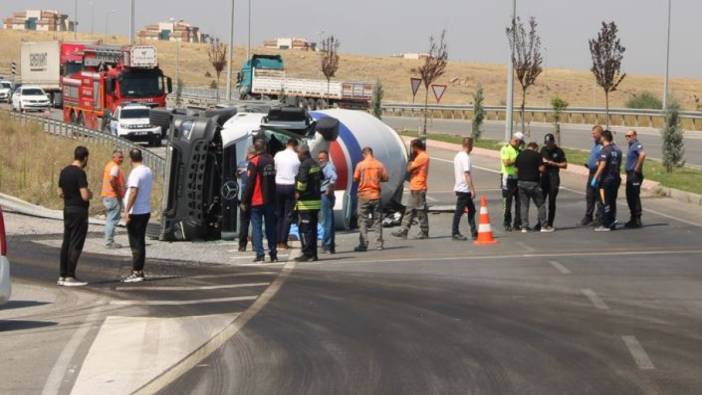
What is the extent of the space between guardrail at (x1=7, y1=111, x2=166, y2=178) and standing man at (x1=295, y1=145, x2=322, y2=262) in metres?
15.9

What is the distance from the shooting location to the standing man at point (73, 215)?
49.5ft

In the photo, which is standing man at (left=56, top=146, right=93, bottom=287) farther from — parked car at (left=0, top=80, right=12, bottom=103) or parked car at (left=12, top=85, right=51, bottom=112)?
parked car at (left=0, top=80, right=12, bottom=103)

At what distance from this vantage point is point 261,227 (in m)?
17.9

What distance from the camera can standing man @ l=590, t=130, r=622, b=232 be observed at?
21.8m

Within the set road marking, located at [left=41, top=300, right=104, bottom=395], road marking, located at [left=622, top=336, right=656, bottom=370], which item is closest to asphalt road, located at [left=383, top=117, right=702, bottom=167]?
road marking, located at [left=622, top=336, right=656, bottom=370]

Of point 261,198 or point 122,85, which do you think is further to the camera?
point 122,85

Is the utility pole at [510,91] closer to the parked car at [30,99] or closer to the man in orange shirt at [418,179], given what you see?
the man in orange shirt at [418,179]

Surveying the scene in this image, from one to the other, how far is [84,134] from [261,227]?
75.8 feet

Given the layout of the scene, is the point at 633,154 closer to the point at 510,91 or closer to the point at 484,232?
the point at 484,232

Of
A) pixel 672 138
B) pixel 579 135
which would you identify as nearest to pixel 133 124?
pixel 579 135

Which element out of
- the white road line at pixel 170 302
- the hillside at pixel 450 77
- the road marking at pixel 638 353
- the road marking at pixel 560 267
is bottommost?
the white road line at pixel 170 302

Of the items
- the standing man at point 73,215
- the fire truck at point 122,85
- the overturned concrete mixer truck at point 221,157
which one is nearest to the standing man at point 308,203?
the overturned concrete mixer truck at point 221,157

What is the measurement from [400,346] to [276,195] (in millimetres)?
8052

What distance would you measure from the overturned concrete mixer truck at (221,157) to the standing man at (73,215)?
204 inches
